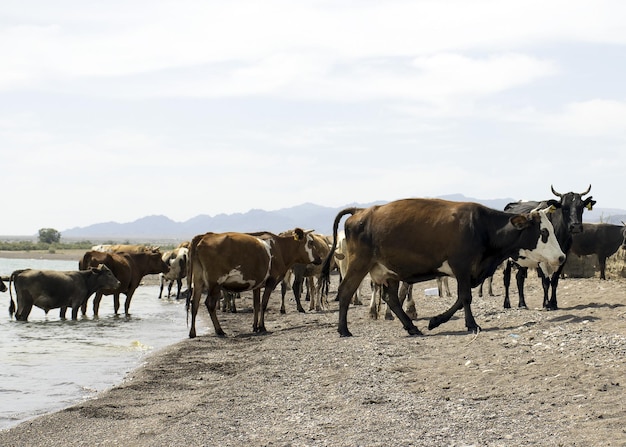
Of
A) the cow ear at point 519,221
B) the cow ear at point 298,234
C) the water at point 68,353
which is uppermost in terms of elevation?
the cow ear at point 519,221

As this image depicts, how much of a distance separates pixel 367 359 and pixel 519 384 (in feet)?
9.52

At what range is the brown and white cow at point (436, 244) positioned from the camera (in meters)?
13.8

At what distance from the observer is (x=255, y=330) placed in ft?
57.2

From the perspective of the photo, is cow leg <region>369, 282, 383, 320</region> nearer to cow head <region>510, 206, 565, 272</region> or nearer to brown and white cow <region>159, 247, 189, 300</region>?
cow head <region>510, 206, 565, 272</region>

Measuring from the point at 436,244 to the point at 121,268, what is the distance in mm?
13406

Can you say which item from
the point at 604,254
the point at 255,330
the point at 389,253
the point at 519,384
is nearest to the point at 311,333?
the point at 255,330

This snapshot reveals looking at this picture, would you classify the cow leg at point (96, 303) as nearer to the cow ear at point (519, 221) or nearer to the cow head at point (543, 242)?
the cow head at point (543, 242)

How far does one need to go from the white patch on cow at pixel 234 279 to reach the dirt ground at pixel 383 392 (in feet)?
4.48

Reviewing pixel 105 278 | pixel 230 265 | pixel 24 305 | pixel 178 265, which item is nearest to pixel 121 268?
pixel 105 278

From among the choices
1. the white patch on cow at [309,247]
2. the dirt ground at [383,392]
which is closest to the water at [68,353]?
the dirt ground at [383,392]

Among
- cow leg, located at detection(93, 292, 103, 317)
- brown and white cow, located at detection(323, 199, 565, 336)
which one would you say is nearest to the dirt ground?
brown and white cow, located at detection(323, 199, 565, 336)

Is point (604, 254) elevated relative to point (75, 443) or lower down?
elevated

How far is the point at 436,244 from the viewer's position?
45.3 ft

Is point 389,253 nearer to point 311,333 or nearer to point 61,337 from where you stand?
point 311,333
